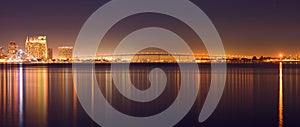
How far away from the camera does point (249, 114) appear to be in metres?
12.4

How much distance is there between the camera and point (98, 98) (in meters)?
16.5

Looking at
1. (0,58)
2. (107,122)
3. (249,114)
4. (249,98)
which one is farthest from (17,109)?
(0,58)

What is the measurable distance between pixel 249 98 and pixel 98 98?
18.6 feet

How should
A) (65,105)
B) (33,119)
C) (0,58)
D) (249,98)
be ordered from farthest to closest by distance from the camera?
(0,58) < (249,98) < (65,105) < (33,119)

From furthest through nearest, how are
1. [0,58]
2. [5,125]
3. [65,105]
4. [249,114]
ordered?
[0,58] → [65,105] → [249,114] → [5,125]

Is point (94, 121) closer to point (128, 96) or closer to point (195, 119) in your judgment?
point (195, 119)

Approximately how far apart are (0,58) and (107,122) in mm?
100512

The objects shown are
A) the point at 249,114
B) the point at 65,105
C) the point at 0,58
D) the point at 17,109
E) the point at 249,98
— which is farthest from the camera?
the point at 0,58

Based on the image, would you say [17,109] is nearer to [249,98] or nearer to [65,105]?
[65,105]

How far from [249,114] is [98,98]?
248 inches

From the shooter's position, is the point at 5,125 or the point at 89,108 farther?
the point at 89,108

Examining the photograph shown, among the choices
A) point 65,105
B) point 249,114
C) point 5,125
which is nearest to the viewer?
point 5,125

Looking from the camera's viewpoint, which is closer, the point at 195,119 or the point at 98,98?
the point at 195,119

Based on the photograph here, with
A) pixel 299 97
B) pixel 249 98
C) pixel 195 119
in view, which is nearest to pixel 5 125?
pixel 195 119
